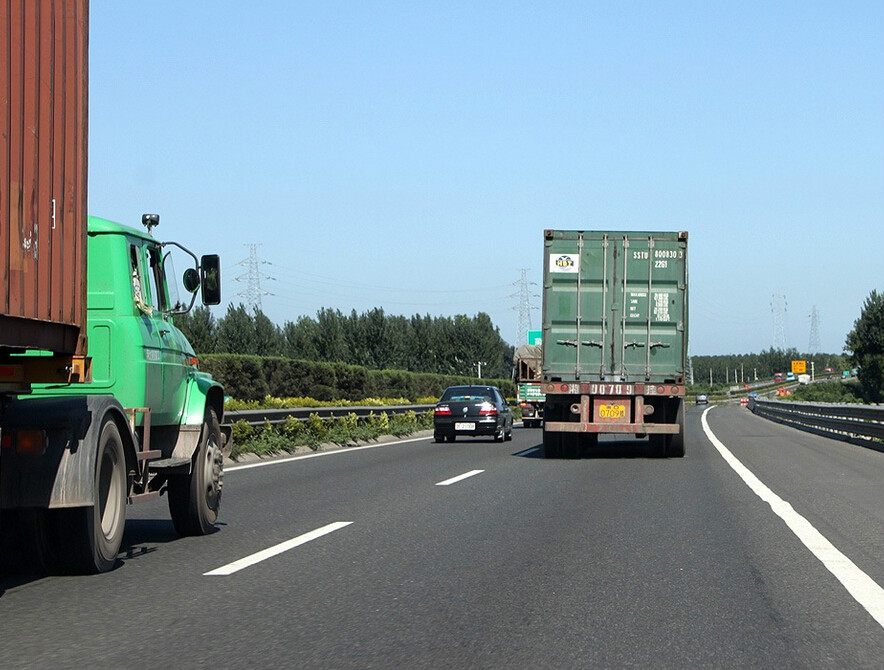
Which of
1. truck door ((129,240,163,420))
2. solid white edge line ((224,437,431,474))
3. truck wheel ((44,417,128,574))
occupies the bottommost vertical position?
solid white edge line ((224,437,431,474))

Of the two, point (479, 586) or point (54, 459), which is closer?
point (54, 459)

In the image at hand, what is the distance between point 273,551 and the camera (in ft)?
28.7

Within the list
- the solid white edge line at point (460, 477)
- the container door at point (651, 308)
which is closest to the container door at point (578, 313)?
the container door at point (651, 308)

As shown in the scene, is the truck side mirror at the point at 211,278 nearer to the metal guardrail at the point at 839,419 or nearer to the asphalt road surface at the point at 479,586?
the asphalt road surface at the point at 479,586

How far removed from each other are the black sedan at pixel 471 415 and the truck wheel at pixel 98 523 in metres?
21.3

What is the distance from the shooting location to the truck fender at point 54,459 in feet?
22.3

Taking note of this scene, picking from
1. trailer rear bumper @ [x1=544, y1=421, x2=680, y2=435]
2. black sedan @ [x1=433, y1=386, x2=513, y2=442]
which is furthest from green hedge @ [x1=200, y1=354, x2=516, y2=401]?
trailer rear bumper @ [x1=544, y1=421, x2=680, y2=435]

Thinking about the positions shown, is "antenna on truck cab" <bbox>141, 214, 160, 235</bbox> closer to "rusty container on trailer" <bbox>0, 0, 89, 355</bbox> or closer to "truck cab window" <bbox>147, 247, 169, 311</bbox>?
"truck cab window" <bbox>147, 247, 169, 311</bbox>

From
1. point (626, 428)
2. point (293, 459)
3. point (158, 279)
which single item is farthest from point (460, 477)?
point (158, 279)

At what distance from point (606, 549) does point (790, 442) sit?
21.0 m

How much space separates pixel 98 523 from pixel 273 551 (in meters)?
1.63

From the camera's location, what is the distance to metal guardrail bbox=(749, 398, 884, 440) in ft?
85.7

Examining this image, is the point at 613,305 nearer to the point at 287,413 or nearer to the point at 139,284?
the point at 287,413

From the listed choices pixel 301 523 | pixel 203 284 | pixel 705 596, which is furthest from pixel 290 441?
pixel 705 596
